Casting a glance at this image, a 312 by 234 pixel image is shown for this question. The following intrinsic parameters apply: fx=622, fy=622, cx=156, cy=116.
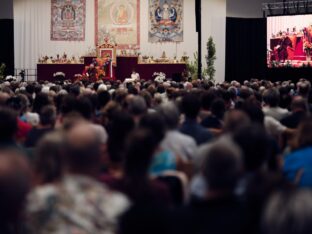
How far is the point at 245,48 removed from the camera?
2367cm

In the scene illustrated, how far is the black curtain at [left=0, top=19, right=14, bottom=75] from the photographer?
23219 millimetres

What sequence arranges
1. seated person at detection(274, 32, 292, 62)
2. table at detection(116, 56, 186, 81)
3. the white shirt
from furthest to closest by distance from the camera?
table at detection(116, 56, 186, 81) < seated person at detection(274, 32, 292, 62) < the white shirt

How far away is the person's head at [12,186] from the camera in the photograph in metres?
2.29

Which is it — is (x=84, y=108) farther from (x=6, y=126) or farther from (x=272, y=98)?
(x=272, y=98)

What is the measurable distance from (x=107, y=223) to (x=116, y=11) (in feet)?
72.8

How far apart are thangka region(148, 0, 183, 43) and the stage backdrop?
0.55 metres

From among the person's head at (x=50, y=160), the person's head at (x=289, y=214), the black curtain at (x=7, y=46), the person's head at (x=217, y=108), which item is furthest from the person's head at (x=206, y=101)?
the black curtain at (x=7, y=46)

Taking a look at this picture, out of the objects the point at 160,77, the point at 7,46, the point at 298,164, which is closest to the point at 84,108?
the point at 298,164

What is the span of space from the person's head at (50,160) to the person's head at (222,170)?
714 millimetres

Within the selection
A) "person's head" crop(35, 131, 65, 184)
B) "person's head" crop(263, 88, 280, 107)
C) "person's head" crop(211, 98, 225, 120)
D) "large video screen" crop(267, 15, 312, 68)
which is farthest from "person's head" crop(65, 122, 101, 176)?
"large video screen" crop(267, 15, 312, 68)

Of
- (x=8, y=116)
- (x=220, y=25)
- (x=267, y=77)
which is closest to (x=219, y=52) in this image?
(x=220, y=25)

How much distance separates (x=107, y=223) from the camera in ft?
8.75

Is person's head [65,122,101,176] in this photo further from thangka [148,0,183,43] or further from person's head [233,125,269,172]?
thangka [148,0,183,43]

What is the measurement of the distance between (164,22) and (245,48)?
10.9 feet
